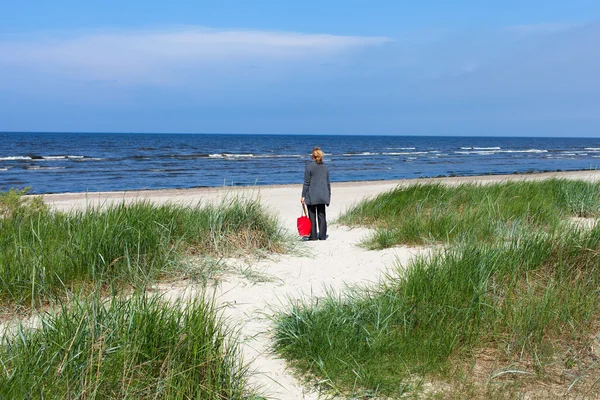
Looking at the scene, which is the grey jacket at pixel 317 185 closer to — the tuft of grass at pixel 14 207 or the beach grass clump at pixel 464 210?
the beach grass clump at pixel 464 210

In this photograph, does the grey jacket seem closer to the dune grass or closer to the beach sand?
the beach sand

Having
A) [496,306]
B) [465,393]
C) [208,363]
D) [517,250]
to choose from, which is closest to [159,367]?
[208,363]

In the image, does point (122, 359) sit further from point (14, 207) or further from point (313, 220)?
point (313, 220)

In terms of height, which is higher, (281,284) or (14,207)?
(14,207)

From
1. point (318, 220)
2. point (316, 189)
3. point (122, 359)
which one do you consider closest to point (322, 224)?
point (318, 220)

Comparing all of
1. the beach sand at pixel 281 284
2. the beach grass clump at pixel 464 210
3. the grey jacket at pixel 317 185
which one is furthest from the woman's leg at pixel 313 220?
the beach grass clump at pixel 464 210

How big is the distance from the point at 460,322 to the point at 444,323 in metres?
0.12

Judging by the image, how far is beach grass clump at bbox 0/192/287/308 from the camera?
5.32 meters

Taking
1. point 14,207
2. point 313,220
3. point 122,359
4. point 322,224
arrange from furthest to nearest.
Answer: point 313,220 < point 322,224 < point 14,207 < point 122,359

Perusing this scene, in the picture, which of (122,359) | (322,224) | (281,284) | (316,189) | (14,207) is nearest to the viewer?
(122,359)

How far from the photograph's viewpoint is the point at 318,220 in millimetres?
9672

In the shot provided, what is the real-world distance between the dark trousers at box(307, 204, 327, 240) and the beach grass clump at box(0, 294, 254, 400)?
5.61 m

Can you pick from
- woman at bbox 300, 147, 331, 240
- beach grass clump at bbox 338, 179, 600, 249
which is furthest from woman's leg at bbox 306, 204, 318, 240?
beach grass clump at bbox 338, 179, 600, 249

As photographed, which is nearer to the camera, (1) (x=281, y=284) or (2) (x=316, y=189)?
(1) (x=281, y=284)
